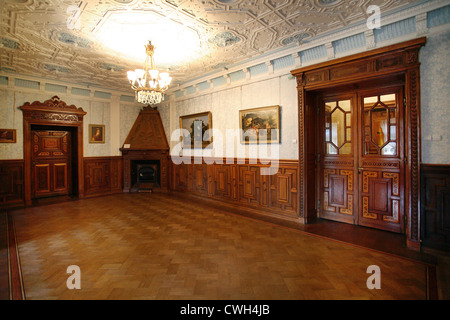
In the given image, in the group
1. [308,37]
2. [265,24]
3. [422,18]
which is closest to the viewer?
[422,18]

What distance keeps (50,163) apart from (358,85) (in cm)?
884

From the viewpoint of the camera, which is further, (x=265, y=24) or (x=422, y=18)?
(x=265, y=24)

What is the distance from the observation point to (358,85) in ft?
14.5

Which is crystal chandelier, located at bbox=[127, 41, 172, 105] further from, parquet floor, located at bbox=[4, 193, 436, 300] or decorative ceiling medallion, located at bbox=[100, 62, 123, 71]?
parquet floor, located at bbox=[4, 193, 436, 300]

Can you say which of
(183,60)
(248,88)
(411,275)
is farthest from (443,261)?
(183,60)

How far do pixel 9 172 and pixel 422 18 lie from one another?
9.72 meters

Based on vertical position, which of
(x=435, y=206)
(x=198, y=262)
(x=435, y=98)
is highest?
(x=435, y=98)

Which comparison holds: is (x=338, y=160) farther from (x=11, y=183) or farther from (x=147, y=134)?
(x=11, y=183)

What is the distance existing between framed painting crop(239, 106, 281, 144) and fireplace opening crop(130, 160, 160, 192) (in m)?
4.28

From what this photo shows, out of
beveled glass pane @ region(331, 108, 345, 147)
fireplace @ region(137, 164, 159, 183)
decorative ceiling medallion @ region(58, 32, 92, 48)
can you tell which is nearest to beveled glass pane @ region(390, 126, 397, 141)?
beveled glass pane @ region(331, 108, 345, 147)

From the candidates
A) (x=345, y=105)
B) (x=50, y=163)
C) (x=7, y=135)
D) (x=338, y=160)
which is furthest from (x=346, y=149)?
(x=7, y=135)

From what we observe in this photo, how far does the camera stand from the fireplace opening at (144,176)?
859cm
